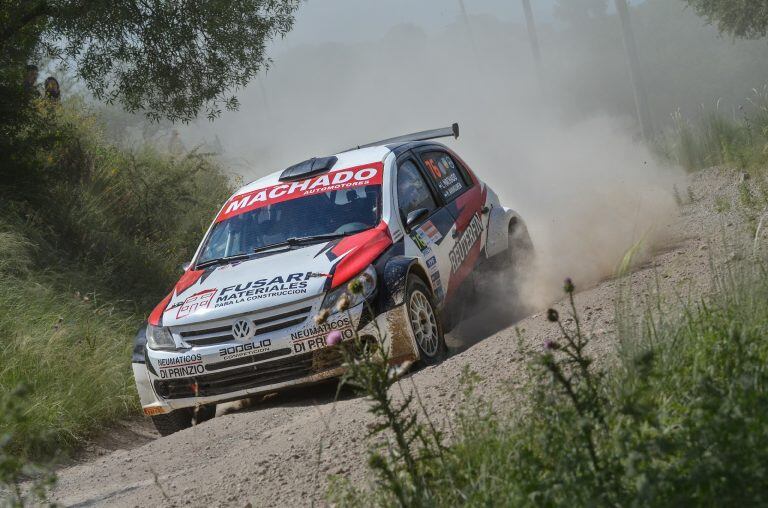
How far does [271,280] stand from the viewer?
24.7 feet

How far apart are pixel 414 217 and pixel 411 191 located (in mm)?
580

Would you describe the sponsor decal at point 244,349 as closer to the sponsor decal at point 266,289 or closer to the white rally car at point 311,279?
the white rally car at point 311,279

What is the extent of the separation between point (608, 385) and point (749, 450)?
1.03 m

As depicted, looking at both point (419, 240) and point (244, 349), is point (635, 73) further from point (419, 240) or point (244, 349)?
point (244, 349)

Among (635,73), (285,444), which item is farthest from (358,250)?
(635,73)

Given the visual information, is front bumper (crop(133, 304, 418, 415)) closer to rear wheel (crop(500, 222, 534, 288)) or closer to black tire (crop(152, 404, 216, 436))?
black tire (crop(152, 404, 216, 436))

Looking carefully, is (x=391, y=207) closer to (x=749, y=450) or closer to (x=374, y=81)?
(x=749, y=450)

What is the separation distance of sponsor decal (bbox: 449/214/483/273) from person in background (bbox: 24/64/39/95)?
8.47 metres

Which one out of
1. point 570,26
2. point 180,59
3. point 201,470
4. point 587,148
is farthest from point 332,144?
point 570,26

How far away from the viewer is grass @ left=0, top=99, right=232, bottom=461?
8805 mm

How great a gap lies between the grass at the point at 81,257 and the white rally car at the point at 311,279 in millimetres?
1201

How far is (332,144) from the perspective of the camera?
2077 inches

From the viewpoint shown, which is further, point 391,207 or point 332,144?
point 332,144

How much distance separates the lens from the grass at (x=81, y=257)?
8.80m
